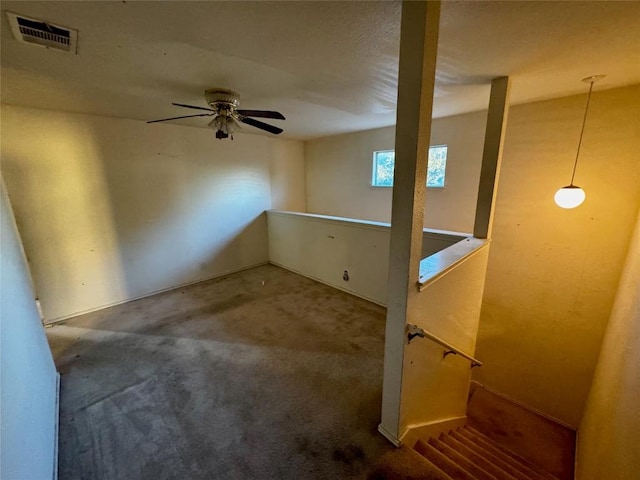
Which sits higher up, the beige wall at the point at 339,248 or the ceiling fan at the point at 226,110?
the ceiling fan at the point at 226,110

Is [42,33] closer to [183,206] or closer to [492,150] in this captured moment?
[183,206]

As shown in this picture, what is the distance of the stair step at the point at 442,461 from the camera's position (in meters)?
1.55

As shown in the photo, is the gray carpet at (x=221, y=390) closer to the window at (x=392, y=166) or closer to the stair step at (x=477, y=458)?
the stair step at (x=477, y=458)

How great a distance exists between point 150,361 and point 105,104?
2667 mm

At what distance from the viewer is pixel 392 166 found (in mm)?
4414

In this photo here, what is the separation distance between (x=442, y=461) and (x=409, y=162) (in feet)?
6.27

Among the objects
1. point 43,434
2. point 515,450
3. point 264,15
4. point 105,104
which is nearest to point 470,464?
point 515,450

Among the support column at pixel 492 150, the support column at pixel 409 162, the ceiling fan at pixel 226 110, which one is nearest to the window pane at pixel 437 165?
the support column at pixel 492 150

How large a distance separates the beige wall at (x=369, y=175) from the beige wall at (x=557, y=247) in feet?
1.29

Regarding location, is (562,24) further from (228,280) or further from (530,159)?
(228,280)

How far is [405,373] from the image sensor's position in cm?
155

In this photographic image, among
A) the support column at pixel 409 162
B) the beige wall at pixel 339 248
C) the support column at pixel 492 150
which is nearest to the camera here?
the support column at pixel 409 162

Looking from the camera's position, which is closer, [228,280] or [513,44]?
[513,44]

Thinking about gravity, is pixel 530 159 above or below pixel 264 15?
below
